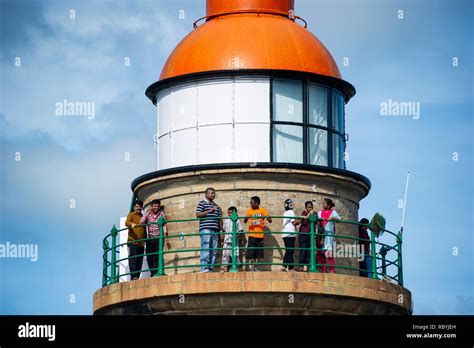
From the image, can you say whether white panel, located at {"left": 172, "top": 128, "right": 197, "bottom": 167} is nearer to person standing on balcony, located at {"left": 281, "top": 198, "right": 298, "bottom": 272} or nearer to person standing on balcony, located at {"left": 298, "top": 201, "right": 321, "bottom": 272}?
person standing on balcony, located at {"left": 281, "top": 198, "right": 298, "bottom": 272}

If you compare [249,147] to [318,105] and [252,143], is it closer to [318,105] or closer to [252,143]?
[252,143]

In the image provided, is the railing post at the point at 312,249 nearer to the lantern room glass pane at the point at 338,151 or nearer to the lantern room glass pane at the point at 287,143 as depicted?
the lantern room glass pane at the point at 287,143

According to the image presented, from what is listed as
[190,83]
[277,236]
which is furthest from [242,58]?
[277,236]

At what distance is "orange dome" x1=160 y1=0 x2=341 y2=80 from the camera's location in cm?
4219

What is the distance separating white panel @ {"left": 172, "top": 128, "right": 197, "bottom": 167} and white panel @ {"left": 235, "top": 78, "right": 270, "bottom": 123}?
1094mm

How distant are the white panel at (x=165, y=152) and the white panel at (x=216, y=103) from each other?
3.43 ft

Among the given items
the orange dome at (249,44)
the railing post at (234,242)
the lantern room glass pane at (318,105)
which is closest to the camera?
the railing post at (234,242)

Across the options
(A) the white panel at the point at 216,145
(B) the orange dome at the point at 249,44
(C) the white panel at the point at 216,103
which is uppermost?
(B) the orange dome at the point at 249,44

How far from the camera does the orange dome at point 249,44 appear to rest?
42.2 metres

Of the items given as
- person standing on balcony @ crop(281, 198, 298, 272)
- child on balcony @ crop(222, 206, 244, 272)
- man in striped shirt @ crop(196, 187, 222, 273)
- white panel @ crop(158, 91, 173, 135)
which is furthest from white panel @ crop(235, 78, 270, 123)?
person standing on balcony @ crop(281, 198, 298, 272)

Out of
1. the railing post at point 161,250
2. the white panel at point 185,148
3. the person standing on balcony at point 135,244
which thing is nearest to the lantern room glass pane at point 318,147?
the white panel at point 185,148

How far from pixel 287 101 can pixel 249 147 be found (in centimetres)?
136
